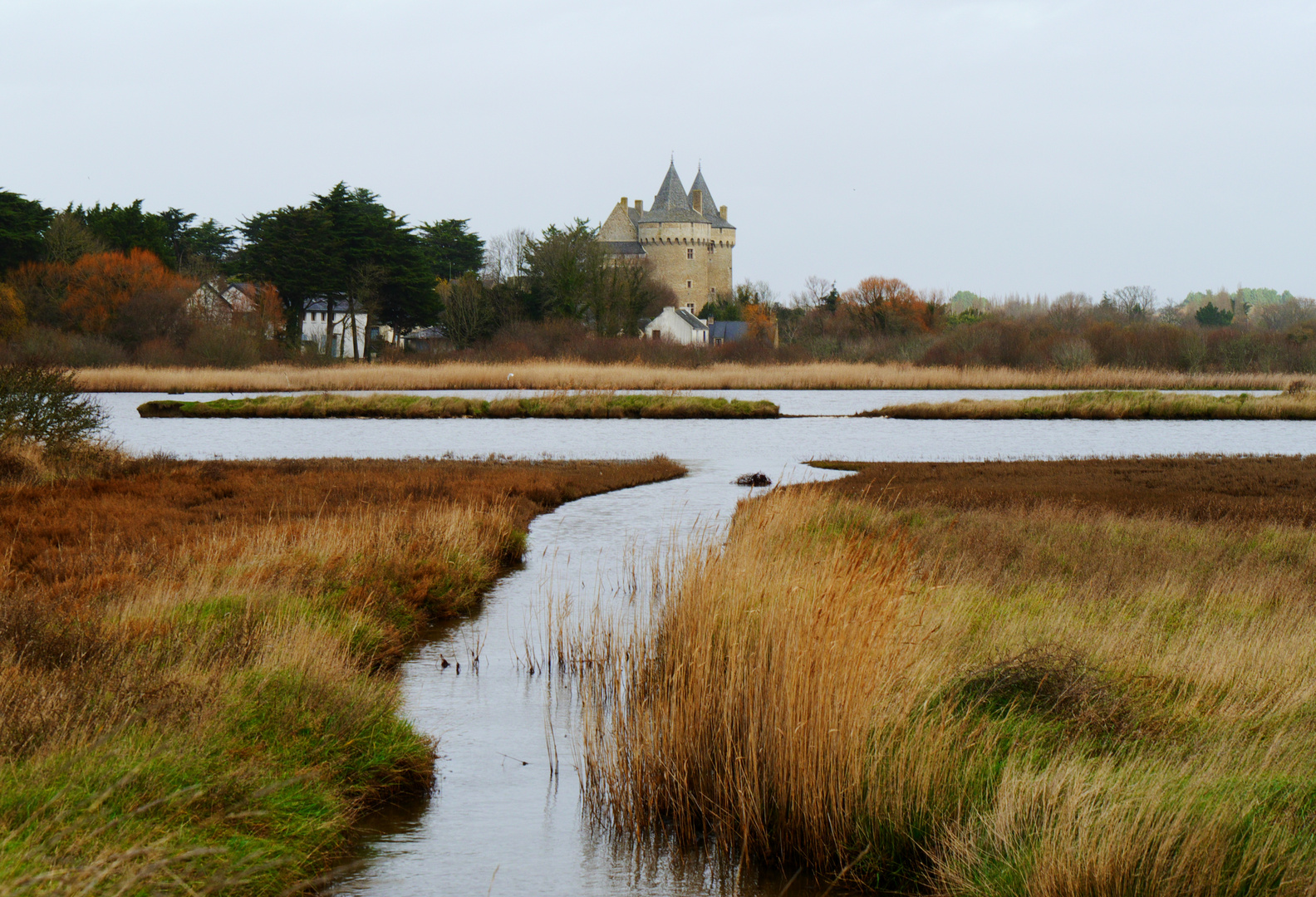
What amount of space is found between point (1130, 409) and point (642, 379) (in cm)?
2112

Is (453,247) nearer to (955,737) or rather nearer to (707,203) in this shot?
(707,203)

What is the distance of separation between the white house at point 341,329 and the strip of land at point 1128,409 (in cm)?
3874

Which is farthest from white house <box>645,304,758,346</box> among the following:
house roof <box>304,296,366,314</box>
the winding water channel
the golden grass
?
the winding water channel

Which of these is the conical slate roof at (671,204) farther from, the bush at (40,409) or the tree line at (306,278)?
the bush at (40,409)

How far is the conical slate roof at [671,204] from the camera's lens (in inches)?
3991

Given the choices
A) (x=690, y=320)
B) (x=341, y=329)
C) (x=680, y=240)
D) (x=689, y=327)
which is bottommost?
(x=341, y=329)

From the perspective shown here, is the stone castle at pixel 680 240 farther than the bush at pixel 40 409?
Yes

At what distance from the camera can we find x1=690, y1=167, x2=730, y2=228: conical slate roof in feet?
346

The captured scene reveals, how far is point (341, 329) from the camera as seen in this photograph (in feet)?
300

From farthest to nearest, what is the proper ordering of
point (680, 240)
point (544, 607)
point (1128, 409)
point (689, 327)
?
point (680, 240) → point (689, 327) → point (1128, 409) → point (544, 607)

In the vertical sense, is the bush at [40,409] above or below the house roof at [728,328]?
below

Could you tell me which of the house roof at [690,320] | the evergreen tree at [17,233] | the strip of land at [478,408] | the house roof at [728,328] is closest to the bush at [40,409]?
the strip of land at [478,408]

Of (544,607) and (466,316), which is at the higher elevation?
(466,316)

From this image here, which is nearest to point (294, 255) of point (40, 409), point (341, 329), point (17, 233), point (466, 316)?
point (466, 316)
